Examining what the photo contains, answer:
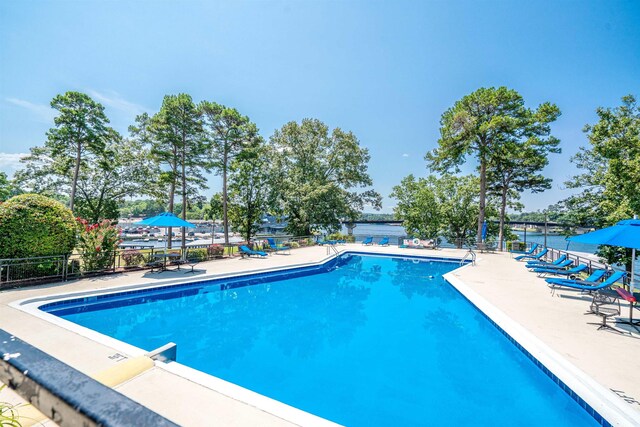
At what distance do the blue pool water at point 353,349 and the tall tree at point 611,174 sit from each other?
8.68 meters

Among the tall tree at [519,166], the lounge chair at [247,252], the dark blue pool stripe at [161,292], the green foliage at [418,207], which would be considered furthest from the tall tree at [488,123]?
the lounge chair at [247,252]

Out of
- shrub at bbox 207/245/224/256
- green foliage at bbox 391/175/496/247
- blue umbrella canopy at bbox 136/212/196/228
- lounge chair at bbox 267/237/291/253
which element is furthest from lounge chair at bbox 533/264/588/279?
shrub at bbox 207/245/224/256

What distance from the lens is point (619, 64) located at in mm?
14133

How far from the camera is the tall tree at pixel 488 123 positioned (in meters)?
19.1

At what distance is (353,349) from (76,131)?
966 inches

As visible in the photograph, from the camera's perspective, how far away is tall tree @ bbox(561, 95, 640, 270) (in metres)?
12.0

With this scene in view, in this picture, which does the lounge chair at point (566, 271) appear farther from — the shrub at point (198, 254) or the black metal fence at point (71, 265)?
the black metal fence at point (71, 265)

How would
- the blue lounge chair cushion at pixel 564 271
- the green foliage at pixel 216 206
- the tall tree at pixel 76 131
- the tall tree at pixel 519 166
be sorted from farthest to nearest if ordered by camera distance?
the green foliage at pixel 216 206
the tall tree at pixel 76 131
the tall tree at pixel 519 166
the blue lounge chair cushion at pixel 564 271

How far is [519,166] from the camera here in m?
20.7

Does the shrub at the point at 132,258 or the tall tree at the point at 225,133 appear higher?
the tall tree at the point at 225,133

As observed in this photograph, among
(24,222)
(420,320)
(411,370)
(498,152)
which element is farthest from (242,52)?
(498,152)

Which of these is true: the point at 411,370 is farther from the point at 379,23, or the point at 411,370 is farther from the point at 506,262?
the point at 379,23

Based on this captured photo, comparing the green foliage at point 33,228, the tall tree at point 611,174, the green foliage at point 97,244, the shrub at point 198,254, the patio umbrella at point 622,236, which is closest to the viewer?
the patio umbrella at point 622,236

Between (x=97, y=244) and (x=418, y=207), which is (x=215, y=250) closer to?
(x=97, y=244)
